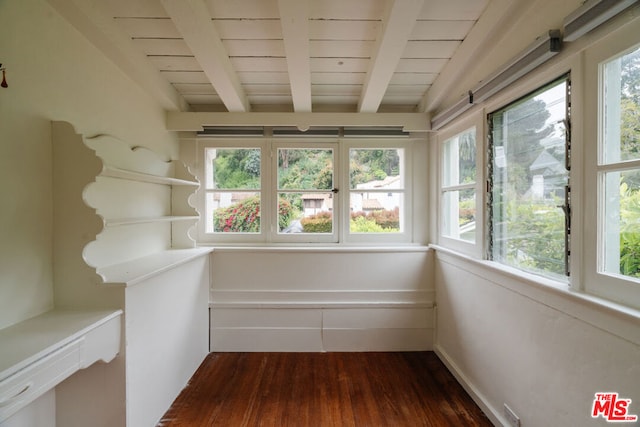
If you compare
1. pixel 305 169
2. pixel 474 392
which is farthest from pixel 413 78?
pixel 474 392

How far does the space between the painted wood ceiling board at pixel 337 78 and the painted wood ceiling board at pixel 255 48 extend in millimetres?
358

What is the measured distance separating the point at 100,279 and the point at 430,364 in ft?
8.02

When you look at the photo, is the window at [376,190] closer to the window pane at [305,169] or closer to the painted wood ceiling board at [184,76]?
the window pane at [305,169]

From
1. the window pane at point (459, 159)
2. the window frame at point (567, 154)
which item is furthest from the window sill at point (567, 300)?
the window pane at point (459, 159)

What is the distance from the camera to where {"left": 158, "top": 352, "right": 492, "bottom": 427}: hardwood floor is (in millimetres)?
1721

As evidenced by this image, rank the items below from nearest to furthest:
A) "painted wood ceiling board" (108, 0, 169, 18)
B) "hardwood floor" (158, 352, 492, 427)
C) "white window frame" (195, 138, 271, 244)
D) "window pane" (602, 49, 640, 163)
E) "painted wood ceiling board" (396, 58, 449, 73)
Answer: "window pane" (602, 49, 640, 163), "painted wood ceiling board" (108, 0, 169, 18), "hardwood floor" (158, 352, 492, 427), "painted wood ceiling board" (396, 58, 449, 73), "white window frame" (195, 138, 271, 244)

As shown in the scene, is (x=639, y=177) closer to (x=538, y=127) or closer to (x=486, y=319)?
(x=538, y=127)

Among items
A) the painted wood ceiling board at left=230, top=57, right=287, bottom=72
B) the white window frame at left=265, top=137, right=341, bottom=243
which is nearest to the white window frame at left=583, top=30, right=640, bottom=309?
the painted wood ceiling board at left=230, top=57, right=287, bottom=72

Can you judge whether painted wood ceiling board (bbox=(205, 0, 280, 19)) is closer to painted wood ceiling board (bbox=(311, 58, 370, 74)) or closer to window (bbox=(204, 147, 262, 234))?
painted wood ceiling board (bbox=(311, 58, 370, 74))

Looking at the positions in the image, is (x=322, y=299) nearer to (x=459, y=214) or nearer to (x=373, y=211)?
(x=373, y=211)

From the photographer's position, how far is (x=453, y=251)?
222cm

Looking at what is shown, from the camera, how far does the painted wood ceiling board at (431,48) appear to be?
1782 millimetres

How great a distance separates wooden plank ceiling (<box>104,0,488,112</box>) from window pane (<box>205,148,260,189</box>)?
1.55 ft

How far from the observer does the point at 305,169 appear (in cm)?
269
